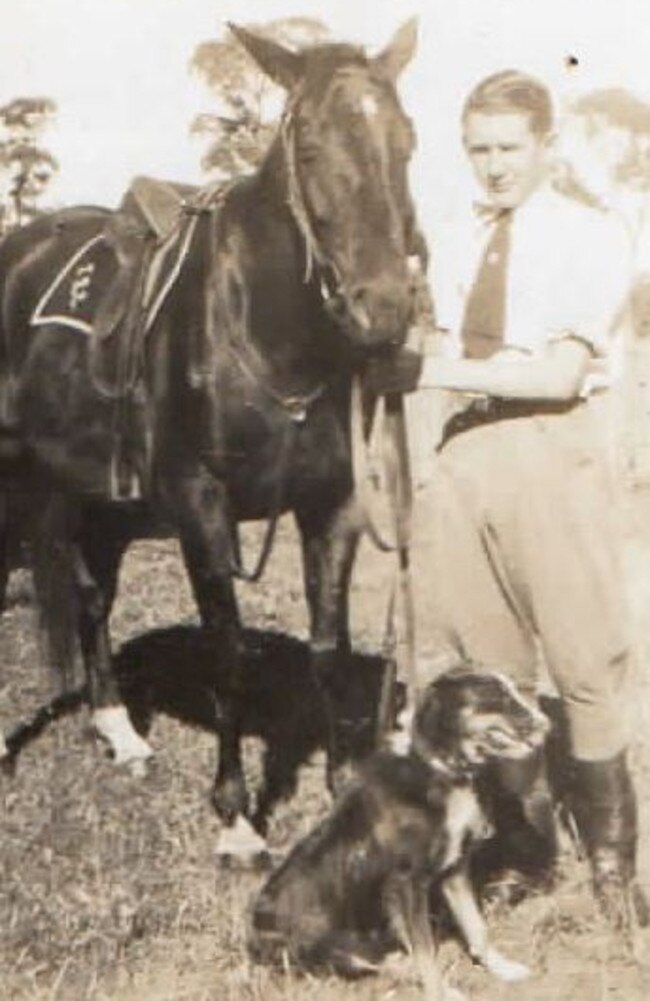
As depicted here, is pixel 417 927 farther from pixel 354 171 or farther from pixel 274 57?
pixel 274 57

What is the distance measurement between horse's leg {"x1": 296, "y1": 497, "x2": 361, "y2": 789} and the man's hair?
0.99 meters

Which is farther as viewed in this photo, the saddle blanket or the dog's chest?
the saddle blanket

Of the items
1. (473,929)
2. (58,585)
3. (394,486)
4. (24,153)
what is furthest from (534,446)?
(58,585)

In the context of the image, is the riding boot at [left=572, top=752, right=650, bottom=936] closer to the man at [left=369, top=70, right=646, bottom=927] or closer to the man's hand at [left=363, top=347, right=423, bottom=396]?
the man at [left=369, top=70, right=646, bottom=927]

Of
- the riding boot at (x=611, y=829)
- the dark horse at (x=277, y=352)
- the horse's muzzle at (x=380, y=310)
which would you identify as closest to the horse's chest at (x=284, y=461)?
the dark horse at (x=277, y=352)

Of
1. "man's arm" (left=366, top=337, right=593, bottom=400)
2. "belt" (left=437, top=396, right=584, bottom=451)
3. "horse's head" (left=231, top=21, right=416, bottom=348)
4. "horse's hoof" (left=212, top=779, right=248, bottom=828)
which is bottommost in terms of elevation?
"horse's hoof" (left=212, top=779, right=248, bottom=828)

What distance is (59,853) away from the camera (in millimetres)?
3398

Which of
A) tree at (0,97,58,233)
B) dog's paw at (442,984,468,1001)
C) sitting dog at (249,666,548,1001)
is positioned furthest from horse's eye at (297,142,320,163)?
dog's paw at (442,984,468,1001)

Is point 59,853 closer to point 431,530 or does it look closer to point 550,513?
point 431,530

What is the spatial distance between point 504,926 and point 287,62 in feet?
6.14

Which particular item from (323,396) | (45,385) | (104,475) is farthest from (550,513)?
(45,385)

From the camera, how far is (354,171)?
9.25 feet

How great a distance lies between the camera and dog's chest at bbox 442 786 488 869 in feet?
9.29

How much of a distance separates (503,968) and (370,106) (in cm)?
175
